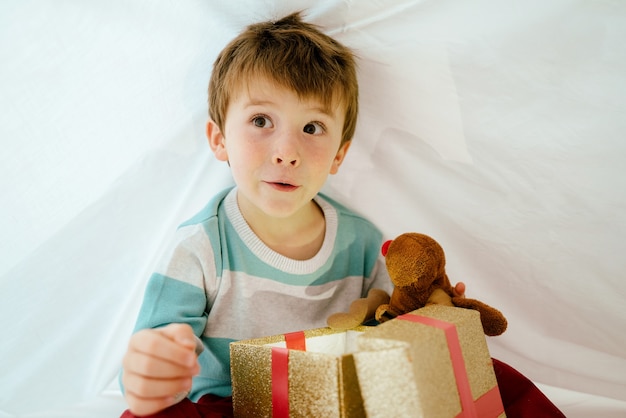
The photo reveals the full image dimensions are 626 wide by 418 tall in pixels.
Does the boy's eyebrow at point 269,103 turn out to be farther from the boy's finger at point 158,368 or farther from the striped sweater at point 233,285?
the boy's finger at point 158,368

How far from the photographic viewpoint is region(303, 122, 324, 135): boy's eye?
86 centimetres

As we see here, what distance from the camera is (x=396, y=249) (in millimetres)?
740

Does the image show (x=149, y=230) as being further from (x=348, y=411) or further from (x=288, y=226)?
(x=348, y=411)

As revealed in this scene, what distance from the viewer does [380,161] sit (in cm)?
104

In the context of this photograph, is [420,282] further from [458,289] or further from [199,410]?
[199,410]

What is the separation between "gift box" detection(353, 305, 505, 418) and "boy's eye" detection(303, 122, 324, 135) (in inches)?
13.9

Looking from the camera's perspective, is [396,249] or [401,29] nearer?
[396,249]

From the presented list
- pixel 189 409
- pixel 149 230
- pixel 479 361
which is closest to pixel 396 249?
pixel 479 361

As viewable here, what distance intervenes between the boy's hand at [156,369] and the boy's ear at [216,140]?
1.17 feet

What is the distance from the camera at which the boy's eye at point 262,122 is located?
2.72ft

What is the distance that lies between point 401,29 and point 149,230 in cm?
58

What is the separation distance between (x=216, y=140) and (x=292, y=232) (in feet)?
0.70

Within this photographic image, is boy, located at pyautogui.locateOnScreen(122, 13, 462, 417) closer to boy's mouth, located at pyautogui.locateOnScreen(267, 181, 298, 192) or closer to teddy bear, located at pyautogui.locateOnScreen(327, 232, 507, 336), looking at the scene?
boy's mouth, located at pyautogui.locateOnScreen(267, 181, 298, 192)

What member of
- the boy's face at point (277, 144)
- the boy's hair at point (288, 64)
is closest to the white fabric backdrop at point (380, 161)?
the boy's hair at point (288, 64)
